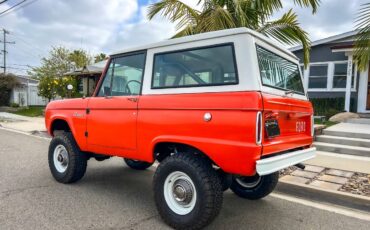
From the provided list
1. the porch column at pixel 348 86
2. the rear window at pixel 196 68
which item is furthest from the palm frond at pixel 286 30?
the porch column at pixel 348 86

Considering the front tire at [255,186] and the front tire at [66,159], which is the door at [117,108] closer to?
the front tire at [66,159]

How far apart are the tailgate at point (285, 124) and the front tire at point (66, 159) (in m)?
3.24

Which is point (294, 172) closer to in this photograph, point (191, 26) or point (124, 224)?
point (124, 224)

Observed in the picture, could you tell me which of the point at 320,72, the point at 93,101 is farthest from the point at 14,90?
the point at 93,101

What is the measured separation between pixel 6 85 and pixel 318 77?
2507 cm

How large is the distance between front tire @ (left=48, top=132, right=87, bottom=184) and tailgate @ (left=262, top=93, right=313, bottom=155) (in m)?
3.24

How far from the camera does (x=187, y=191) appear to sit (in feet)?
12.0

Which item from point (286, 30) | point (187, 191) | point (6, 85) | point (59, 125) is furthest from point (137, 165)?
point (6, 85)

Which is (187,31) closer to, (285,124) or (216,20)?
(216,20)

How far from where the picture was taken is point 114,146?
4496mm

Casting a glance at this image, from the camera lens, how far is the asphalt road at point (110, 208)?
3.88 meters

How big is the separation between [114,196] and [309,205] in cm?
287

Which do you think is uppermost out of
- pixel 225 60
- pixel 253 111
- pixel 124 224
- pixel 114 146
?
pixel 225 60

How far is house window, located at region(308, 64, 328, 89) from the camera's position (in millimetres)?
15336
